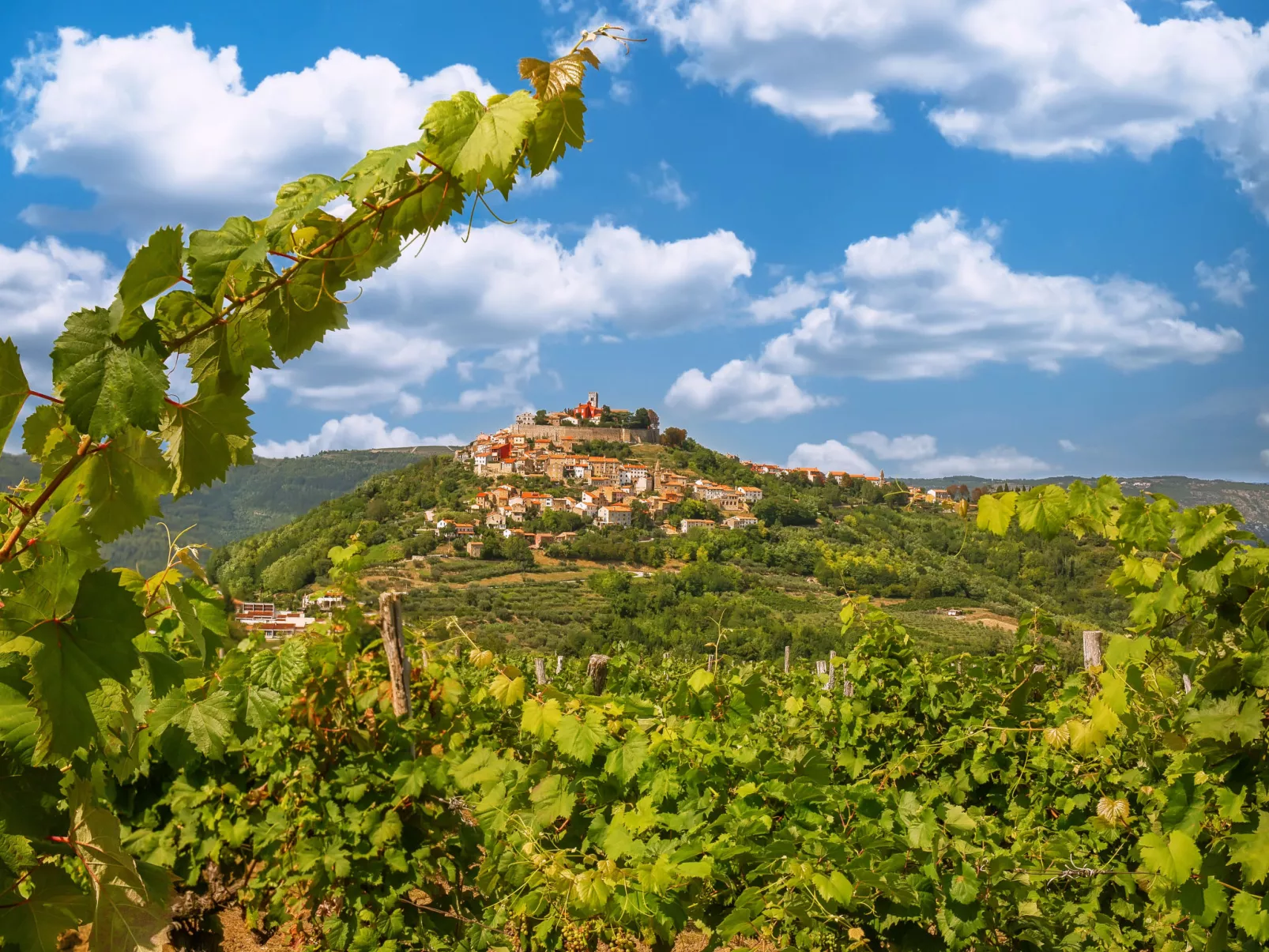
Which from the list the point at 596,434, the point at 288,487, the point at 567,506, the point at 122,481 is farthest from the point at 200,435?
the point at 288,487

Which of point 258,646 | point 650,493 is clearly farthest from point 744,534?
point 258,646

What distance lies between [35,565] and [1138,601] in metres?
2.25

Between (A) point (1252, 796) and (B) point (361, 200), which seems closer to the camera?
(B) point (361, 200)

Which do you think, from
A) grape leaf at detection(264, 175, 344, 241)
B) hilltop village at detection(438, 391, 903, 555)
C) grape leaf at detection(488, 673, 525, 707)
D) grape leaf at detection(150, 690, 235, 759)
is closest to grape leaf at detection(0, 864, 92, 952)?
grape leaf at detection(264, 175, 344, 241)

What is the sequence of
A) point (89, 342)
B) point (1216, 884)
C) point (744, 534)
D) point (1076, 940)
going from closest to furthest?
point (89, 342) → point (1216, 884) → point (1076, 940) → point (744, 534)

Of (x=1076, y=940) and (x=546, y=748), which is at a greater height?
(x=546, y=748)

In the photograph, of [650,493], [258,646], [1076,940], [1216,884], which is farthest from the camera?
[650,493]

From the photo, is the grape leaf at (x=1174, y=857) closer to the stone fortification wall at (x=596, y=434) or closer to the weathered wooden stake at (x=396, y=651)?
the weathered wooden stake at (x=396, y=651)

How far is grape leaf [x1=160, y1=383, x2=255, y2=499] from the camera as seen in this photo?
1.03 m

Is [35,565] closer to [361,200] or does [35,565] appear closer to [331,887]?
[361,200]

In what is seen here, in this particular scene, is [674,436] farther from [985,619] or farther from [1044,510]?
[1044,510]

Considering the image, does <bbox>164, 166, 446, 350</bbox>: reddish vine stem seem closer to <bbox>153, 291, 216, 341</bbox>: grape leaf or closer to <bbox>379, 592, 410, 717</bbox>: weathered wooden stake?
<bbox>153, 291, 216, 341</bbox>: grape leaf

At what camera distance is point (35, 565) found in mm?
958

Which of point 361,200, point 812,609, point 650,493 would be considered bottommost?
point 812,609
